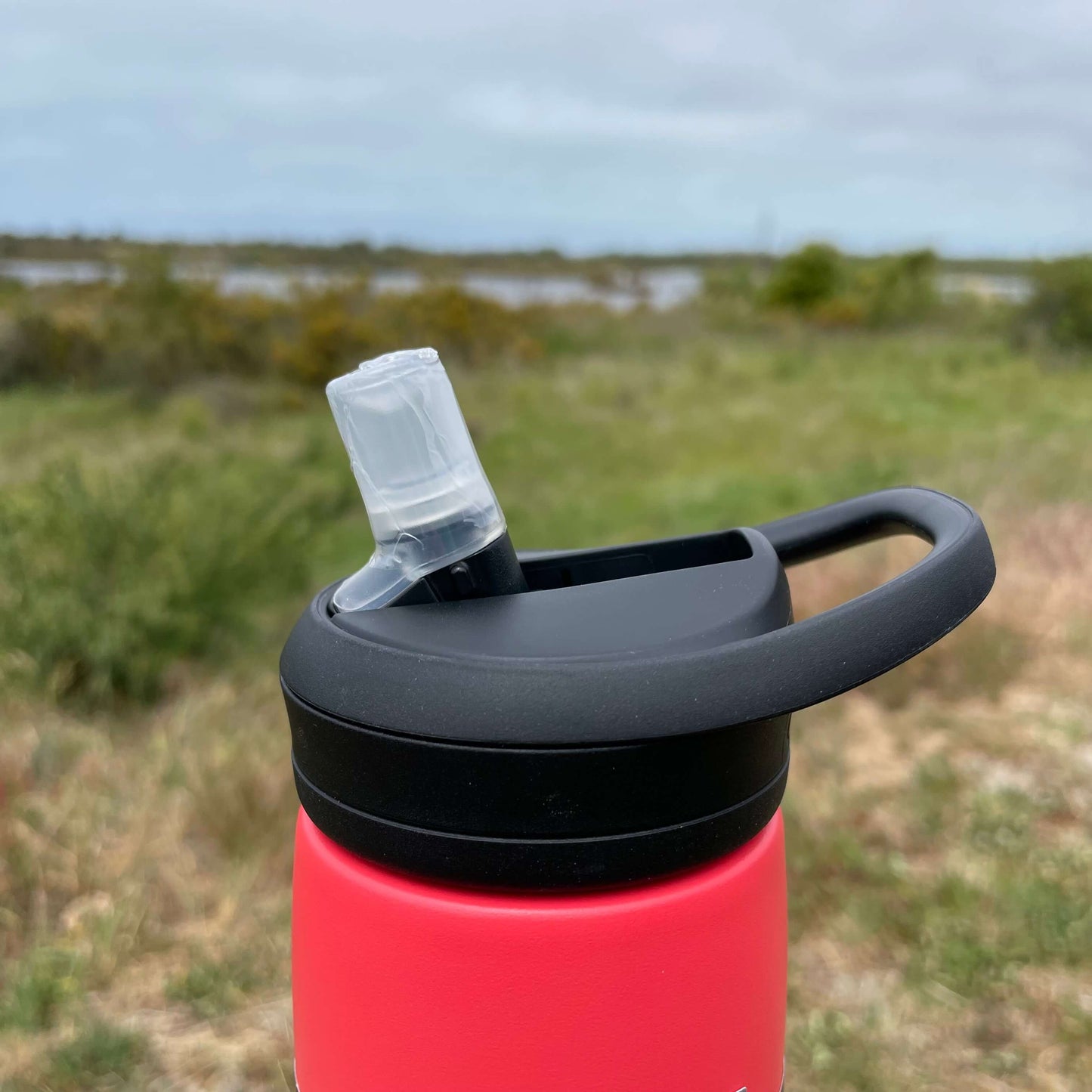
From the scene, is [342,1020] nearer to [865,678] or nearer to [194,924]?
[865,678]

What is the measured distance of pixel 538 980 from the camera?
67 cm

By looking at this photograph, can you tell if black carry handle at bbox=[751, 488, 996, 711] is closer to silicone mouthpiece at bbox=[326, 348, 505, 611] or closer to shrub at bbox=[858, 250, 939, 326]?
silicone mouthpiece at bbox=[326, 348, 505, 611]

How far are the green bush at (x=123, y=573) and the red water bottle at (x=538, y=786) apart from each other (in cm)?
217

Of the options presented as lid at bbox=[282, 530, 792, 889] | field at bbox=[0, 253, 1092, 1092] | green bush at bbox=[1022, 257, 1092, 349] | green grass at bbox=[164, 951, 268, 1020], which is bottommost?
green grass at bbox=[164, 951, 268, 1020]

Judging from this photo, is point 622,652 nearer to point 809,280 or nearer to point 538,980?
point 538,980

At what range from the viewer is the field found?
5.31ft

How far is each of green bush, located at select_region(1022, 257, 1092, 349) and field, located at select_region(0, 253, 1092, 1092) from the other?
359 inches

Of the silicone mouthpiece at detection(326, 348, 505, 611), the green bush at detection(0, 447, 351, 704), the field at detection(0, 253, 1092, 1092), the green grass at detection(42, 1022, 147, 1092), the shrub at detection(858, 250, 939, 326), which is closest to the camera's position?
the silicone mouthpiece at detection(326, 348, 505, 611)

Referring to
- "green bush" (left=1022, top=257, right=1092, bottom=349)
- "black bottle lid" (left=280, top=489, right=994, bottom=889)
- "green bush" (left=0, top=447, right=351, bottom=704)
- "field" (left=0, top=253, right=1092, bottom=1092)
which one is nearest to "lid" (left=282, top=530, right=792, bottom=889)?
"black bottle lid" (left=280, top=489, right=994, bottom=889)

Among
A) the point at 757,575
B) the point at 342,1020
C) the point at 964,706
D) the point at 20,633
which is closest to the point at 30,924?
the point at 20,633

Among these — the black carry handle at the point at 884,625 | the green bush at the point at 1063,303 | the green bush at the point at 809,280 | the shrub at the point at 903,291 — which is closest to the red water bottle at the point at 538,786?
the black carry handle at the point at 884,625

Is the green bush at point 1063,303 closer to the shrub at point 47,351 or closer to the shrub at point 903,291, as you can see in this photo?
the shrub at point 903,291

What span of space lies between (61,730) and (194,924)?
85 centimetres

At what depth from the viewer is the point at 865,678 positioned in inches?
24.4
